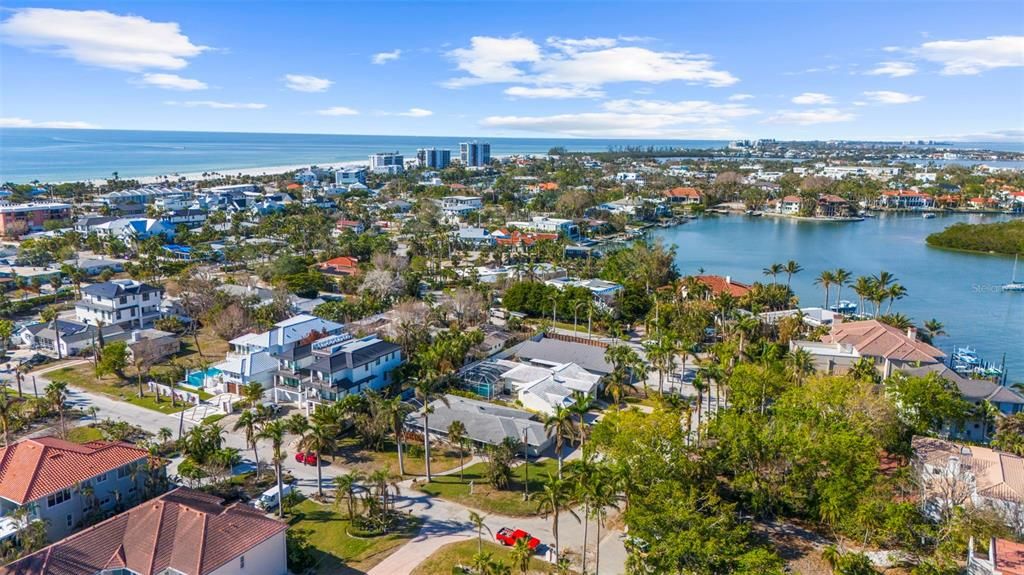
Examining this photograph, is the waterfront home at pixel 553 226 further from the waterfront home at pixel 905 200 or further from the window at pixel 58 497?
the waterfront home at pixel 905 200

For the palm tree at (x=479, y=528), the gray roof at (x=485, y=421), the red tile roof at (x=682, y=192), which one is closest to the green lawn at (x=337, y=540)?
the palm tree at (x=479, y=528)

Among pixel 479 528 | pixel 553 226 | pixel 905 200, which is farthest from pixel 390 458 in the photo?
Answer: pixel 905 200

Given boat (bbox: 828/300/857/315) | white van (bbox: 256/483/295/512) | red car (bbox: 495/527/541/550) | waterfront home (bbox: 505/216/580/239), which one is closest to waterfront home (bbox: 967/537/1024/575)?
red car (bbox: 495/527/541/550)

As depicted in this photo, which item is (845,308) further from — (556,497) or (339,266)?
(339,266)

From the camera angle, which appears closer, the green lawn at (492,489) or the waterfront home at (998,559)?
the waterfront home at (998,559)

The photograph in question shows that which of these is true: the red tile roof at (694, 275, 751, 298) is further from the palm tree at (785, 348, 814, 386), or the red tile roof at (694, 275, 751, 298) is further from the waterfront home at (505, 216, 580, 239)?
the waterfront home at (505, 216, 580, 239)

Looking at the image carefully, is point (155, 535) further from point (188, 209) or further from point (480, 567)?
point (188, 209)
